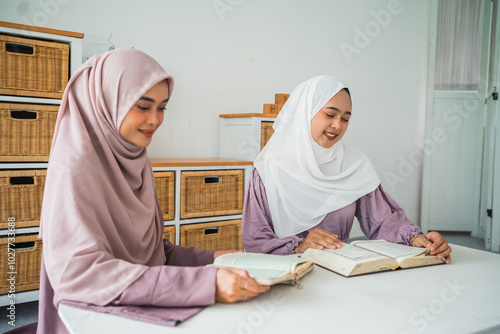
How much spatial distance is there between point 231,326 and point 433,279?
0.75m

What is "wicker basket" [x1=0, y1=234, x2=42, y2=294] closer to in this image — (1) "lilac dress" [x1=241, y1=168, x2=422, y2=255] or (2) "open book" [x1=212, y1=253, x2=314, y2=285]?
(1) "lilac dress" [x1=241, y1=168, x2=422, y2=255]

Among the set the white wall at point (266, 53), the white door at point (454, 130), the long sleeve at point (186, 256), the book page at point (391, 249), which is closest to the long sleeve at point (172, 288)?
the long sleeve at point (186, 256)

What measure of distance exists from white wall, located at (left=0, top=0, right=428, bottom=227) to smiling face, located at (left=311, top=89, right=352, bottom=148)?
6.32ft

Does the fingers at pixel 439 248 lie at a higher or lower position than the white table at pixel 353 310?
higher

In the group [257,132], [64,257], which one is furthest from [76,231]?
[257,132]

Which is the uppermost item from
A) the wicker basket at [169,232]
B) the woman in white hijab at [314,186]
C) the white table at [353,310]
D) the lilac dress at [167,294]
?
the woman in white hijab at [314,186]

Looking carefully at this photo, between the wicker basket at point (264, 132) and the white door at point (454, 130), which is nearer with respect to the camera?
the wicker basket at point (264, 132)

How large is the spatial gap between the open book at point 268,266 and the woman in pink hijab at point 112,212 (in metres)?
0.05

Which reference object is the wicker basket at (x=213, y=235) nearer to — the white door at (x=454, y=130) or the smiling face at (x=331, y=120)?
the smiling face at (x=331, y=120)

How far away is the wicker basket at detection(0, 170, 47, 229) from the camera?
244 cm

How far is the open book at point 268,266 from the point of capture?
1.09 meters

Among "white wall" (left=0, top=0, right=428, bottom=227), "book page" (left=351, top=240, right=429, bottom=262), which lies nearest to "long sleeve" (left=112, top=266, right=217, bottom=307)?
"book page" (left=351, top=240, right=429, bottom=262)

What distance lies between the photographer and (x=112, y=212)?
1209mm

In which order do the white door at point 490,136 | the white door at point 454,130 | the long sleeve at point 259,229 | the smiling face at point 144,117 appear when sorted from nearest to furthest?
the smiling face at point 144,117, the long sleeve at point 259,229, the white door at point 490,136, the white door at point 454,130
